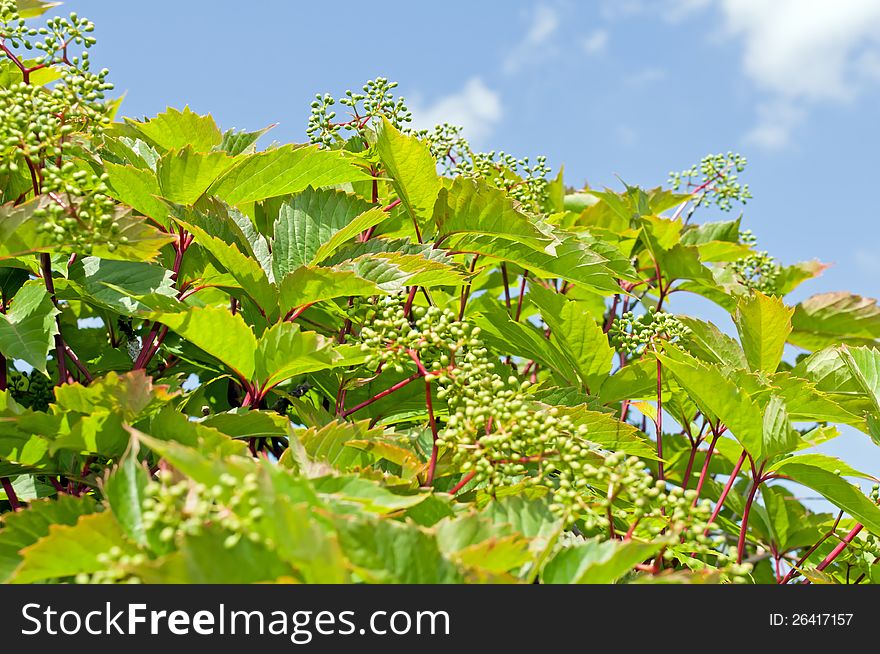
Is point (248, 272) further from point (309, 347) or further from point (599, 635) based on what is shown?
point (599, 635)

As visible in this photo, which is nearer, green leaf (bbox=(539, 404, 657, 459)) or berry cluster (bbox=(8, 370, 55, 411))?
green leaf (bbox=(539, 404, 657, 459))

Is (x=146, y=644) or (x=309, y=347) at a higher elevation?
(x=309, y=347)

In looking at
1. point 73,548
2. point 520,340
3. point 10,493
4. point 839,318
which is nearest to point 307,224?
point 520,340

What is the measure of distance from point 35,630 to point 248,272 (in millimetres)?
1142

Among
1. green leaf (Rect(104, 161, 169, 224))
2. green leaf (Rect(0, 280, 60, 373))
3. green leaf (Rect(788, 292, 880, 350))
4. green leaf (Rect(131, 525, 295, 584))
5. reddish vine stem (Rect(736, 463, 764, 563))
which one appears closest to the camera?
green leaf (Rect(131, 525, 295, 584))

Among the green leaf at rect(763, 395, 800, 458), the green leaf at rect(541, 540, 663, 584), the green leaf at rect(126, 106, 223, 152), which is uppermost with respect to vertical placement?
the green leaf at rect(126, 106, 223, 152)

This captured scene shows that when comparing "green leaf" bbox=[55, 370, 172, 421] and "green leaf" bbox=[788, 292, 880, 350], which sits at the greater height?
"green leaf" bbox=[788, 292, 880, 350]

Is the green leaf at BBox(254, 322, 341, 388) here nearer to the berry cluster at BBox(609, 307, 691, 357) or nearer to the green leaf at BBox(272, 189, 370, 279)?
the green leaf at BBox(272, 189, 370, 279)

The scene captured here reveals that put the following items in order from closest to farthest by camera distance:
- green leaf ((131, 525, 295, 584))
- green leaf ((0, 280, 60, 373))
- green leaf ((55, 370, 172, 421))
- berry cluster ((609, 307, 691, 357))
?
green leaf ((131, 525, 295, 584)) → green leaf ((55, 370, 172, 421)) → green leaf ((0, 280, 60, 373)) → berry cluster ((609, 307, 691, 357))

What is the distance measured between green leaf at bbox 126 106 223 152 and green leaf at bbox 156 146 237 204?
13.2 inches

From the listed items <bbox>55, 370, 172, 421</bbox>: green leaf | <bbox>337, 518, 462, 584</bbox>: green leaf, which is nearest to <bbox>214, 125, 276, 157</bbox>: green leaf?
<bbox>55, 370, 172, 421</bbox>: green leaf

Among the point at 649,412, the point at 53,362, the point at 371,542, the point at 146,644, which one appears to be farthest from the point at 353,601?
the point at 649,412

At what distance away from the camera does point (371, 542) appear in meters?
1.28

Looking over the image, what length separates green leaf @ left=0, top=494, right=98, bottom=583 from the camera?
1489 millimetres
